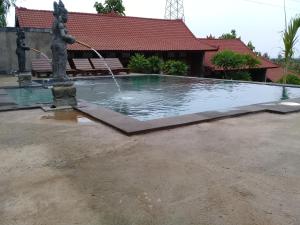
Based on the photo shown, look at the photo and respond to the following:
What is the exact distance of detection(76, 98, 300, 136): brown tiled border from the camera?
16.4 feet

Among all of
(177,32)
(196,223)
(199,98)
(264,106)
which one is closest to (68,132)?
(196,223)

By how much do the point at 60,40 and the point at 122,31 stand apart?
15.8 metres

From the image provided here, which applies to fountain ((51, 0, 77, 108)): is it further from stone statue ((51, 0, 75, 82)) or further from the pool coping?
the pool coping

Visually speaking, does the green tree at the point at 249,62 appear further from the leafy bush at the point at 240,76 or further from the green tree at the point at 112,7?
the green tree at the point at 112,7

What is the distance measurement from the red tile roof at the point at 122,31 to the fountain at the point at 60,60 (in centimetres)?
1165

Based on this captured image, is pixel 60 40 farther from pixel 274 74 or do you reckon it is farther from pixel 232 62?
pixel 274 74

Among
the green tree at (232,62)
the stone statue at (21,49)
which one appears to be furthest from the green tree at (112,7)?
the stone statue at (21,49)

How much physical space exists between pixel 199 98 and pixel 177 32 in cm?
1657

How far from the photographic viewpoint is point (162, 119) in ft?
18.2

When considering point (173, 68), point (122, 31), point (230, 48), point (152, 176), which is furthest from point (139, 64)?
point (152, 176)

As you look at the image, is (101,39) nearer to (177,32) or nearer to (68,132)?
(177,32)

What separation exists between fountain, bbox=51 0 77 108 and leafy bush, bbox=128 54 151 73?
1214cm

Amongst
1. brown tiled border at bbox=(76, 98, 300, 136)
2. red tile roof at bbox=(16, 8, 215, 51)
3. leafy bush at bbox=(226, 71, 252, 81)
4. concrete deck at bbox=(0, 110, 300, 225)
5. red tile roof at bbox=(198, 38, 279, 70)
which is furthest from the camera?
red tile roof at bbox=(198, 38, 279, 70)

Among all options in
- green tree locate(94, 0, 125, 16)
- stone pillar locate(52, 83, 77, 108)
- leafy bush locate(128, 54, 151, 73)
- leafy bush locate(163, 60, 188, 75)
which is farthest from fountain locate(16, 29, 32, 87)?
green tree locate(94, 0, 125, 16)
